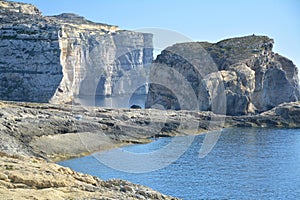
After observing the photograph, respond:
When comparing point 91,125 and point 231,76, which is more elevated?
point 231,76

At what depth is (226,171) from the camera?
63781 millimetres

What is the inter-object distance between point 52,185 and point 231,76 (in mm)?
106768

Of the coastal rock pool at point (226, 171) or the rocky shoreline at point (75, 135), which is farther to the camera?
the coastal rock pool at point (226, 171)

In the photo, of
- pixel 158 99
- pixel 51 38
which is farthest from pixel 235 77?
pixel 51 38

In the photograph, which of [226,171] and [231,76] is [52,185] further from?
[231,76]

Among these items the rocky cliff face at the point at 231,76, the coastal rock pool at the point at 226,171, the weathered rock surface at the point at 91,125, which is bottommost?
the coastal rock pool at the point at 226,171

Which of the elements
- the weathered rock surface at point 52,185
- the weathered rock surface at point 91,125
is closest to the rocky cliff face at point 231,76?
the weathered rock surface at point 91,125

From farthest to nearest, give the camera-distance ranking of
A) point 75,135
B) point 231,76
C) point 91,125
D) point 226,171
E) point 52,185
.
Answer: point 231,76 → point 91,125 → point 75,135 → point 226,171 → point 52,185

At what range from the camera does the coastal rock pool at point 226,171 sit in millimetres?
52438

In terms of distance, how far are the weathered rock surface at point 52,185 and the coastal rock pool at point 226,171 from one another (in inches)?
605

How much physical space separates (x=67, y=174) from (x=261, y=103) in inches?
4497

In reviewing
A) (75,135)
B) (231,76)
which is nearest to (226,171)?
(75,135)

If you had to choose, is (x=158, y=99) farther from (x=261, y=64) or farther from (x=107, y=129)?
Answer: (x=107, y=129)

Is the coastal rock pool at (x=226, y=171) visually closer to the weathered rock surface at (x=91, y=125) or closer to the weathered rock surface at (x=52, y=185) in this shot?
the weathered rock surface at (x=91, y=125)
